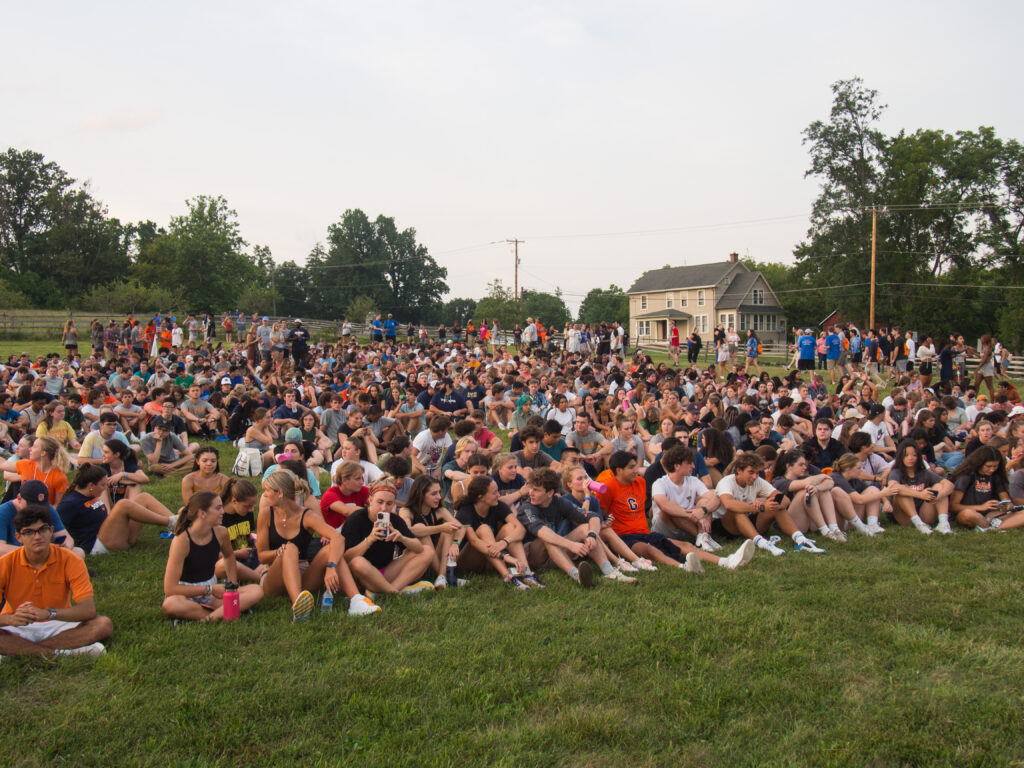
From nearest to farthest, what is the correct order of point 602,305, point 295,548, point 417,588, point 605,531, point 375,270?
1. point 295,548
2. point 417,588
3. point 605,531
4. point 375,270
5. point 602,305

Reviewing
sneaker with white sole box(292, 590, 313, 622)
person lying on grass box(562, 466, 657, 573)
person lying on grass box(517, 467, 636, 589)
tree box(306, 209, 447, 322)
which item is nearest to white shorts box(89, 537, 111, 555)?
sneaker with white sole box(292, 590, 313, 622)

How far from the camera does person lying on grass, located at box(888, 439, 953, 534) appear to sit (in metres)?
8.43

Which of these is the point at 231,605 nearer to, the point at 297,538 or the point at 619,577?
the point at 297,538

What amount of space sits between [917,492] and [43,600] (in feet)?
28.7

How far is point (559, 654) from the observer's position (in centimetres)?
496

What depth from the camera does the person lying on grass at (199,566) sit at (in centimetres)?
551

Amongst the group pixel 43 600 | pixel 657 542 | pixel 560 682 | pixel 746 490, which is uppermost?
pixel 746 490

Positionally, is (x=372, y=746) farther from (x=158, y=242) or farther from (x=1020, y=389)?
(x=158, y=242)

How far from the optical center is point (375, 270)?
96.1 m

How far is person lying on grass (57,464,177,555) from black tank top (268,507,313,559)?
200 cm

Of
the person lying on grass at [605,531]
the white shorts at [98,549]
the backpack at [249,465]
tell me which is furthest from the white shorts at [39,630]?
the backpack at [249,465]

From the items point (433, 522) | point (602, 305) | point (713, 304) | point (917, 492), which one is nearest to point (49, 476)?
point (433, 522)

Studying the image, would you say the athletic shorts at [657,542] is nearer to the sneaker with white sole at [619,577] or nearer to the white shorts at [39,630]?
the sneaker with white sole at [619,577]

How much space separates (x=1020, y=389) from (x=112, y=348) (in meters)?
32.0
